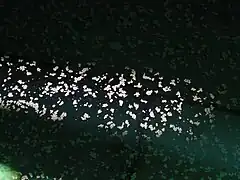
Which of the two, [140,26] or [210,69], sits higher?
[140,26]

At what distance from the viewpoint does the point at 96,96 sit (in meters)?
1.22

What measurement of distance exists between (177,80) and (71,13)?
14.7 inches

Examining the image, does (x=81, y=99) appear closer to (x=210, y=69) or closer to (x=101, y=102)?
(x=101, y=102)

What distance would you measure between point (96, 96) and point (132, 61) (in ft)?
0.48

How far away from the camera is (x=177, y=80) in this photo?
4.05 ft

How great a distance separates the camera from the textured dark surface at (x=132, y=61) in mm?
1129

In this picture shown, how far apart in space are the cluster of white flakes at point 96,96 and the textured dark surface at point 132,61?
11mm

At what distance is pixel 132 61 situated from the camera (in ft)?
4.13

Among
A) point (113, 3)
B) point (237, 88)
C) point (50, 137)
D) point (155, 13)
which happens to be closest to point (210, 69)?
point (237, 88)

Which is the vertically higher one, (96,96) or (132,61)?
(132,61)

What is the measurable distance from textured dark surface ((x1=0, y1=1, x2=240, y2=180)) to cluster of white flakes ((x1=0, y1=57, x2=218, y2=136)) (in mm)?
11

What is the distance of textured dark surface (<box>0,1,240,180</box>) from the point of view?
1129mm

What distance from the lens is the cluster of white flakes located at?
118cm

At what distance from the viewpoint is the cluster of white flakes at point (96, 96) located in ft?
3.89
